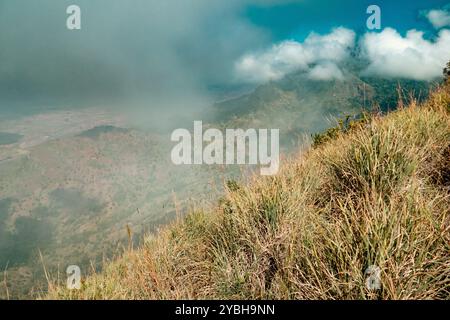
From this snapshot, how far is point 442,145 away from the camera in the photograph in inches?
211

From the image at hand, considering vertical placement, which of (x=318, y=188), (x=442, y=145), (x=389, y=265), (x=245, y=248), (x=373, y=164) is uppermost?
(x=442, y=145)

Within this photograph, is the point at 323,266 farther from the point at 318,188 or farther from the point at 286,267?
the point at 318,188

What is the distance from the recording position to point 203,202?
7.01 meters

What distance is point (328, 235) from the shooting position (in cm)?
362

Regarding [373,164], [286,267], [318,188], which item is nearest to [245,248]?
[286,267]

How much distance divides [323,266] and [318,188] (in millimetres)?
2445

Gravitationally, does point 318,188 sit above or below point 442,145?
below

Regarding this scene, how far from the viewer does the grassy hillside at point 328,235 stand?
110 inches

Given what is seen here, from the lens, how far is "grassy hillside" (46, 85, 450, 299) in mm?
2791

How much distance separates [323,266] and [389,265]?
2.06ft
